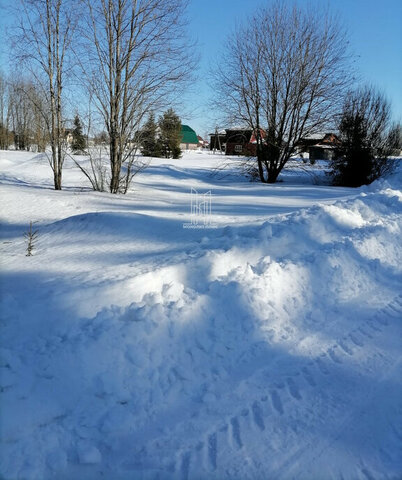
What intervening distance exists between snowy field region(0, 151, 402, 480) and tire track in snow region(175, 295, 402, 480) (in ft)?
0.03

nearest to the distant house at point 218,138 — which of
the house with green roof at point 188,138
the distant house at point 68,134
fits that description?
the distant house at point 68,134

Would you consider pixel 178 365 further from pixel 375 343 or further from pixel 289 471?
pixel 375 343

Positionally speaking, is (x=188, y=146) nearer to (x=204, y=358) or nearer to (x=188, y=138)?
(x=188, y=138)

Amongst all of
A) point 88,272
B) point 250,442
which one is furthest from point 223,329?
point 88,272

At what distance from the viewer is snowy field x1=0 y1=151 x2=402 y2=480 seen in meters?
2.16

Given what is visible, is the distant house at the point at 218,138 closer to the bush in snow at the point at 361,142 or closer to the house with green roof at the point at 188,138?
the bush in snow at the point at 361,142

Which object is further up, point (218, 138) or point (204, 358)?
point (218, 138)

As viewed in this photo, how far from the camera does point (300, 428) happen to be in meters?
2.35

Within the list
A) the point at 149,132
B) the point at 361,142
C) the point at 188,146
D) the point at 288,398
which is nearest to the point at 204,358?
the point at 288,398

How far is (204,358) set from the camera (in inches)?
120

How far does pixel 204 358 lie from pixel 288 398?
2.49 feet

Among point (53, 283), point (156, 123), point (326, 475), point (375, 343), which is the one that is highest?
point (156, 123)

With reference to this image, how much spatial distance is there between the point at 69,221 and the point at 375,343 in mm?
5204

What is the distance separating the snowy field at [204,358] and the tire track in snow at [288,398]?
0.01 m
